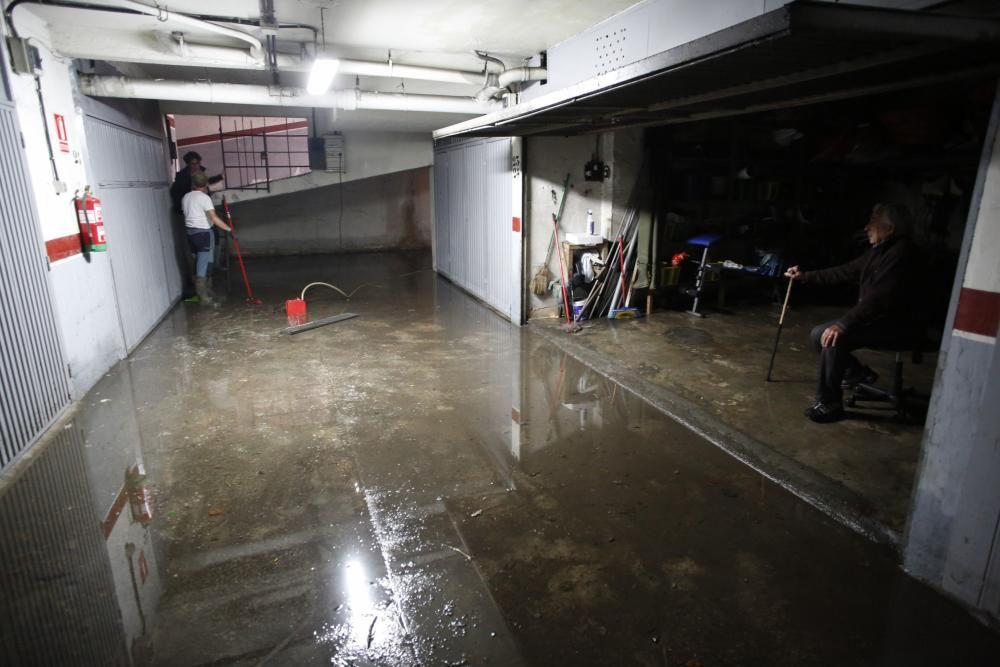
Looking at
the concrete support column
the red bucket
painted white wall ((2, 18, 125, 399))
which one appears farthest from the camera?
the red bucket

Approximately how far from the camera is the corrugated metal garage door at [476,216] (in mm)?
6898

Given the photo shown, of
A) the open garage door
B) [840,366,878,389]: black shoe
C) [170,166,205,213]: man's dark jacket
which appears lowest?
[840,366,878,389]: black shoe

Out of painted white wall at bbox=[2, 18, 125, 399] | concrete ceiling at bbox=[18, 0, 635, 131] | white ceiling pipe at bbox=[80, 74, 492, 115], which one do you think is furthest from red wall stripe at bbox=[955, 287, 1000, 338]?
white ceiling pipe at bbox=[80, 74, 492, 115]

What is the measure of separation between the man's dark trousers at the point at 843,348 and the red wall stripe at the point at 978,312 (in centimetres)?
158

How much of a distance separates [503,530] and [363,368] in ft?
9.08

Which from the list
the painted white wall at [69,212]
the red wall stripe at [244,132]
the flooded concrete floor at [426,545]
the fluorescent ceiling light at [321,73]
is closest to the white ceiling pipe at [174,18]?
the fluorescent ceiling light at [321,73]

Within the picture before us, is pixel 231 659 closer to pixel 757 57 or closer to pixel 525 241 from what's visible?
pixel 757 57

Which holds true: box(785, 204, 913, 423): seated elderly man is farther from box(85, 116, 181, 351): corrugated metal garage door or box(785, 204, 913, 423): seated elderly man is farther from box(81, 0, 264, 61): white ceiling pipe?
box(85, 116, 181, 351): corrugated metal garage door

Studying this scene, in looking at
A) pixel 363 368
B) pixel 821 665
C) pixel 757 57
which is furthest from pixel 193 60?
pixel 821 665

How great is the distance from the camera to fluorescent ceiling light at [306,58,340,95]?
4691 mm

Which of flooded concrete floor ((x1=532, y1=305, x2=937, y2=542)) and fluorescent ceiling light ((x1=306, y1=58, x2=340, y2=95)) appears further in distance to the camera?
fluorescent ceiling light ((x1=306, y1=58, x2=340, y2=95))

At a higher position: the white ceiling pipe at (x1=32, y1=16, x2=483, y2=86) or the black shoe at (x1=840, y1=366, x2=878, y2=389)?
the white ceiling pipe at (x1=32, y1=16, x2=483, y2=86)

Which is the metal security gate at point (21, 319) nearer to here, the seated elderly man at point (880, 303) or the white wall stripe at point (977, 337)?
the white wall stripe at point (977, 337)

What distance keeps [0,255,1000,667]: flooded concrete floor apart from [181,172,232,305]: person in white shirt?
332 centimetres
